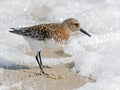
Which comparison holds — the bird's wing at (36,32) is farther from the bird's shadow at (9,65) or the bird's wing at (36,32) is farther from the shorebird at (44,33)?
the bird's shadow at (9,65)

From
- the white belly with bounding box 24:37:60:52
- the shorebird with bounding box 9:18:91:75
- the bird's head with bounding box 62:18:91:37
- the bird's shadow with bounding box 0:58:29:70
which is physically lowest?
the bird's shadow with bounding box 0:58:29:70

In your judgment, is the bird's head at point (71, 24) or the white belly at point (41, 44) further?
the bird's head at point (71, 24)

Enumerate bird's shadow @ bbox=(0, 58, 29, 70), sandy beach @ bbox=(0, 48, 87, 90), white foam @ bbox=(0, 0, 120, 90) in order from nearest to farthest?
sandy beach @ bbox=(0, 48, 87, 90)
white foam @ bbox=(0, 0, 120, 90)
bird's shadow @ bbox=(0, 58, 29, 70)

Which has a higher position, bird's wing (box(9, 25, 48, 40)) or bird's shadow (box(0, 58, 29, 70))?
bird's wing (box(9, 25, 48, 40))

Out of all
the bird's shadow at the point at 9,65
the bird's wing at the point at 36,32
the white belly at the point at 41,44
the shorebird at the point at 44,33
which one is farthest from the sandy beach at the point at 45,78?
the bird's wing at the point at 36,32

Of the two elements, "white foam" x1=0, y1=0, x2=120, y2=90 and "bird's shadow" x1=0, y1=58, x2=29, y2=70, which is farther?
"bird's shadow" x1=0, y1=58, x2=29, y2=70

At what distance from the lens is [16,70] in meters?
6.06

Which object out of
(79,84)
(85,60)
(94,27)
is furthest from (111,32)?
(79,84)

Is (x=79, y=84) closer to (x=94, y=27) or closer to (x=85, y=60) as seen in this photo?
(x=85, y=60)

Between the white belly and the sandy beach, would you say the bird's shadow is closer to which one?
the sandy beach

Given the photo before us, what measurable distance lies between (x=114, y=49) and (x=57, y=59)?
0.83 m

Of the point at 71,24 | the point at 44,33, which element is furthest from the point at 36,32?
the point at 71,24

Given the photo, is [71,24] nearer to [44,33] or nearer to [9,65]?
[44,33]

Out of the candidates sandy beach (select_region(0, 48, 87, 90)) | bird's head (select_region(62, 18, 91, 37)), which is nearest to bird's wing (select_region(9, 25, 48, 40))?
bird's head (select_region(62, 18, 91, 37))
